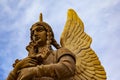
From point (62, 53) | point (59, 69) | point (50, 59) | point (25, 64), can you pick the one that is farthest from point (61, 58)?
point (25, 64)

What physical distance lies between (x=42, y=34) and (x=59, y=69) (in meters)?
1.11

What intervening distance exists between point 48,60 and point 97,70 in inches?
50.0

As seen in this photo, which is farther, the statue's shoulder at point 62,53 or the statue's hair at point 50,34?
the statue's hair at point 50,34

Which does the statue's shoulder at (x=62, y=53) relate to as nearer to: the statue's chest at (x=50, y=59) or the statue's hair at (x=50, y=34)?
the statue's chest at (x=50, y=59)

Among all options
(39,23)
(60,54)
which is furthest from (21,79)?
(39,23)

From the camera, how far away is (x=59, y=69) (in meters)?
7.37

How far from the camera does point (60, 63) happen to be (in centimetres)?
751

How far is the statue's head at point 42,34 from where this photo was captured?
821cm

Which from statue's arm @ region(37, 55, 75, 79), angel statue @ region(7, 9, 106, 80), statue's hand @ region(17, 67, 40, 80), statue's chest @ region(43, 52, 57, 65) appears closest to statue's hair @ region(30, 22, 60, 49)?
angel statue @ region(7, 9, 106, 80)

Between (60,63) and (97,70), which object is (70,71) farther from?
(97,70)

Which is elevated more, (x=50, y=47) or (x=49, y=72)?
(x=50, y=47)

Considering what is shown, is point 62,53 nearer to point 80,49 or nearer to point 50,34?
point 50,34

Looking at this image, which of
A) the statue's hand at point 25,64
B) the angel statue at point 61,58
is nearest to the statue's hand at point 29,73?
the angel statue at point 61,58

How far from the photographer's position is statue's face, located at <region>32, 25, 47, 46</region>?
26.9 feet
